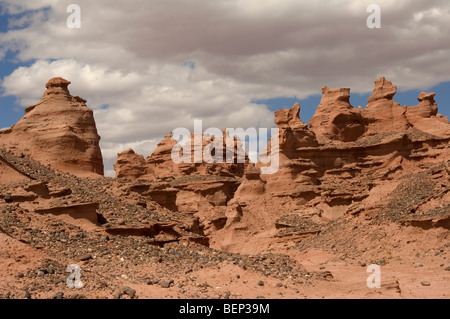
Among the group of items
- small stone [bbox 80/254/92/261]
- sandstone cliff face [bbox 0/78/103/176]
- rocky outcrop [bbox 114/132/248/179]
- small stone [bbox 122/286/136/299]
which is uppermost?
rocky outcrop [bbox 114/132/248/179]

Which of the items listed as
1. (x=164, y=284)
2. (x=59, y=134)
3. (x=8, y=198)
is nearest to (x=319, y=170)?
(x=59, y=134)

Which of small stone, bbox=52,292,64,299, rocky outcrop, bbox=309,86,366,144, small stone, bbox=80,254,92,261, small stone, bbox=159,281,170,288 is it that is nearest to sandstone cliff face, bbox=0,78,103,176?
small stone, bbox=80,254,92,261

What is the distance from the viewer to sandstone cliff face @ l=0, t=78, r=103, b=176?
135ft

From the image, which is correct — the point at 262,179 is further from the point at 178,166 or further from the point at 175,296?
the point at 175,296

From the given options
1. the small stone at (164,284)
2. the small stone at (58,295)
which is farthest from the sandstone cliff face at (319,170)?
the small stone at (58,295)

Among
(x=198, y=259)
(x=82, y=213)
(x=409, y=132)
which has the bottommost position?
(x=198, y=259)

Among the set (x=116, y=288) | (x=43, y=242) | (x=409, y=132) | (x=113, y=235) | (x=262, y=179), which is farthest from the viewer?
(x=409, y=132)

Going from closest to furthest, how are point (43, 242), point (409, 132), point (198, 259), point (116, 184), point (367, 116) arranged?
point (43, 242) < point (198, 259) < point (116, 184) < point (409, 132) < point (367, 116)

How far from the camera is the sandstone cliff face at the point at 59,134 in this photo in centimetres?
4100

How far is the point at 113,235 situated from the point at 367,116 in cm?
5108

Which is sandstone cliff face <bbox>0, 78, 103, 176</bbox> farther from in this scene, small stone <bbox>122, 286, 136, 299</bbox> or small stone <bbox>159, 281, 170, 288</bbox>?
small stone <bbox>122, 286, 136, 299</bbox>

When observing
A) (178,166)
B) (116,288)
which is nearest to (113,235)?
(116,288)

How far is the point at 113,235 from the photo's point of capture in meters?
28.9

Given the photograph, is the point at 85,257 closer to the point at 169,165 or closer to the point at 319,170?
the point at 319,170
